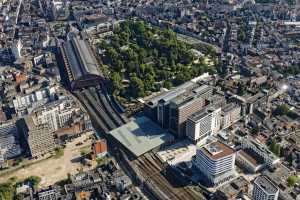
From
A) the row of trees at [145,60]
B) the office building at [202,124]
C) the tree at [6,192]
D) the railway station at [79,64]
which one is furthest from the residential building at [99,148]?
the railway station at [79,64]

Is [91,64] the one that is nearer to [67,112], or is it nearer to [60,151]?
[67,112]

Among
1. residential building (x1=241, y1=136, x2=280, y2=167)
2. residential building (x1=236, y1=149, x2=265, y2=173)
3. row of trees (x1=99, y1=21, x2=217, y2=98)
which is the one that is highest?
row of trees (x1=99, y1=21, x2=217, y2=98)

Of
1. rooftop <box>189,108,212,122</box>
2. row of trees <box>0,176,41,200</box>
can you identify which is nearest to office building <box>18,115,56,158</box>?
row of trees <box>0,176,41,200</box>

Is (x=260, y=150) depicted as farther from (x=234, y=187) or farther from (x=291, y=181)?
(x=234, y=187)

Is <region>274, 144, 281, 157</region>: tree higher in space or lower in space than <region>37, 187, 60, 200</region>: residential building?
higher

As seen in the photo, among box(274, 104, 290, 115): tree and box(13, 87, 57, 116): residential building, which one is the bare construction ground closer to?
box(13, 87, 57, 116): residential building
